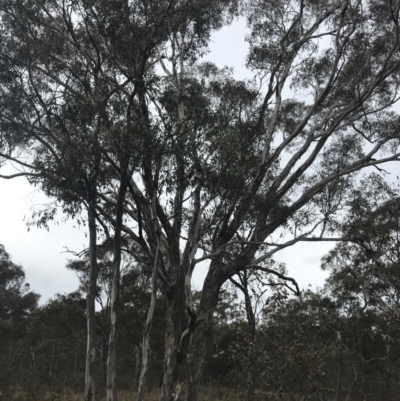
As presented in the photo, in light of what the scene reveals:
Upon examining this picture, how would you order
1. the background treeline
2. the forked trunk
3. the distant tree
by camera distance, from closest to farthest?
the forked trunk < the background treeline < the distant tree

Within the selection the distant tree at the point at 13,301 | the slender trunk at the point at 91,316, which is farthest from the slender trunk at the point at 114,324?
the distant tree at the point at 13,301

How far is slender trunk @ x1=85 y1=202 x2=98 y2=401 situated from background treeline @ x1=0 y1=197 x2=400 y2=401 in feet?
3.85

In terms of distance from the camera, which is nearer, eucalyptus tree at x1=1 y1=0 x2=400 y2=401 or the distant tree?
eucalyptus tree at x1=1 y1=0 x2=400 y2=401

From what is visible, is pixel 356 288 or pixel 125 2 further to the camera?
pixel 356 288

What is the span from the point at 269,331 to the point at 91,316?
6042 millimetres

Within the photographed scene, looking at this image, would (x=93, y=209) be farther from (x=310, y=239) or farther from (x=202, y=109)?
(x=310, y=239)

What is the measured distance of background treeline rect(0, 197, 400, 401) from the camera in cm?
1203

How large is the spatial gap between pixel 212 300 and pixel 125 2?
6.03m

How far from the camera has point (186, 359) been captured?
361 inches

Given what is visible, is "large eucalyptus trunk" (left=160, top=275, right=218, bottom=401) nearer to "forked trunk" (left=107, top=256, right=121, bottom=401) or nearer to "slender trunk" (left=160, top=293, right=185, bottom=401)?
"slender trunk" (left=160, top=293, right=185, bottom=401)

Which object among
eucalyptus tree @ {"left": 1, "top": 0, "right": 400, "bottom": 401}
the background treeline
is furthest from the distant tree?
eucalyptus tree @ {"left": 1, "top": 0, "right": 400, "bottom": 401}

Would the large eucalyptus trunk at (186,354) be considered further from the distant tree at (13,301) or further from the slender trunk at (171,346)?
the distant tree at (13,301)

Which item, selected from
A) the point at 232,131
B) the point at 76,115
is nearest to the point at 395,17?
the point at 232,131

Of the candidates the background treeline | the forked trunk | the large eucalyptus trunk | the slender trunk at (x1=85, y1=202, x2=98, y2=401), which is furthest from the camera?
the background treeline
